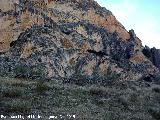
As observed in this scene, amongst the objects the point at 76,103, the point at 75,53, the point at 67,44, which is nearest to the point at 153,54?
the point at 75,53

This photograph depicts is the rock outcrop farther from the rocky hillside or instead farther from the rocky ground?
the rocky hillside

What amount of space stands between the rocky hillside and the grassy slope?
12583mm

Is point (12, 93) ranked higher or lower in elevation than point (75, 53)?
lower

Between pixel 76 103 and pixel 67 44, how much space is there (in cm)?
2513

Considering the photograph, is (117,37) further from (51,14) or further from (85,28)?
(51,14)

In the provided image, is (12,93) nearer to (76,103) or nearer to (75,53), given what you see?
(76,103)

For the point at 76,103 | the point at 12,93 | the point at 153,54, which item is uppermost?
the point at 153,54

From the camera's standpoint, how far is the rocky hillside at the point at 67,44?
1502 inches

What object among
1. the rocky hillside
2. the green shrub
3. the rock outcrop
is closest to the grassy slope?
the green shrub

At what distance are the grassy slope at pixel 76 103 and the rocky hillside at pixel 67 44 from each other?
12583mm

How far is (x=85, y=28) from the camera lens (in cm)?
4684

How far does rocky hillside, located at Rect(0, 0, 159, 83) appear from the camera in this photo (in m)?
38.2

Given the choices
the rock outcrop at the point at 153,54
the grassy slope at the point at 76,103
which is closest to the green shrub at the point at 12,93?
the grassy slope at the point at 76,103

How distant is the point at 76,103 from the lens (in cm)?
1792
